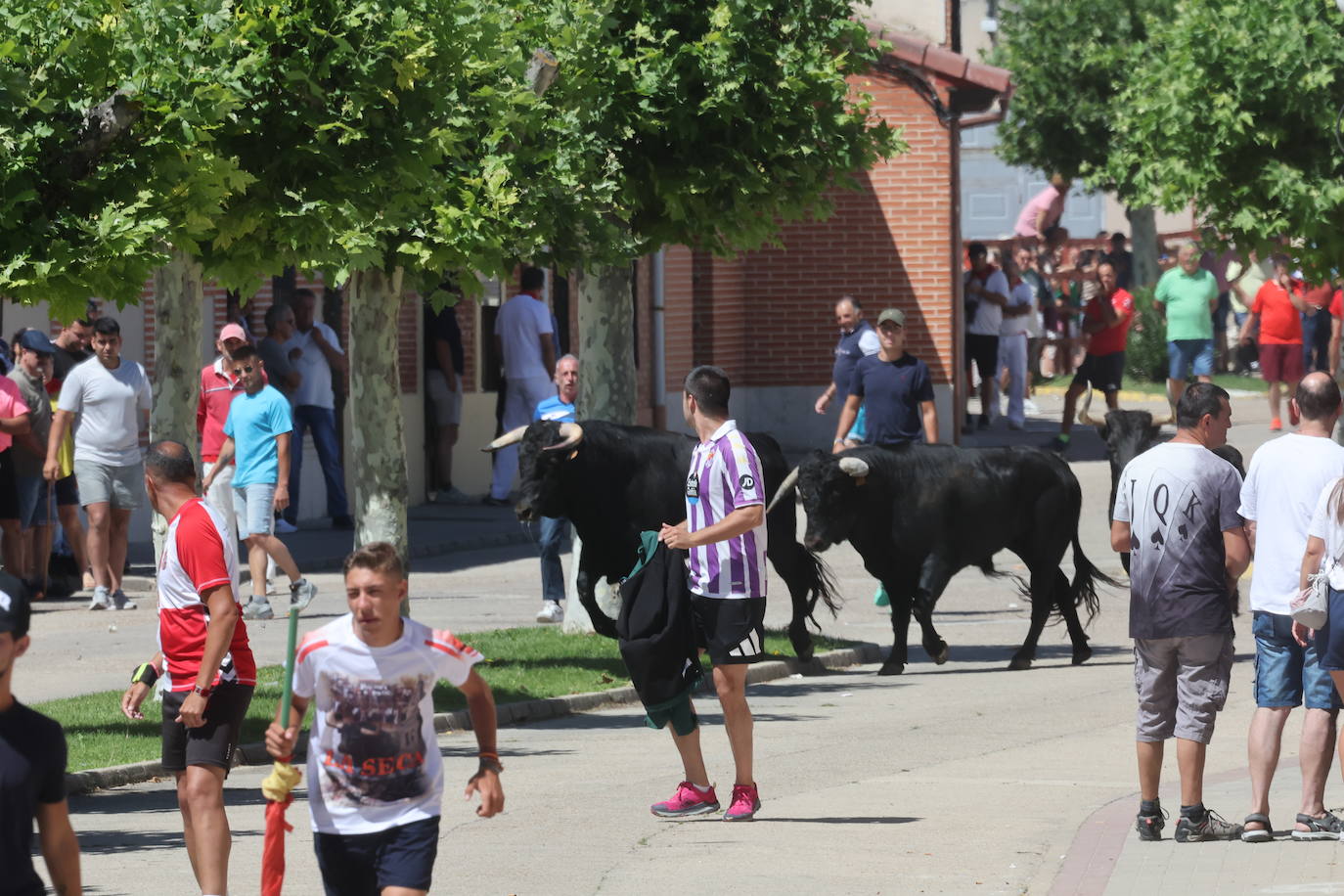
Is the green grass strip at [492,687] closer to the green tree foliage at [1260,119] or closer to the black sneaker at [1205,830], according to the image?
the green tree foliage at [1260,119]

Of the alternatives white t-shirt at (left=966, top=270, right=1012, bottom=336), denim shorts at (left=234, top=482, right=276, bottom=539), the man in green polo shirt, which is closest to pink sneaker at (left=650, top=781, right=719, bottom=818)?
denim shorts at (left=234, top=482, right=276, bottom=539)

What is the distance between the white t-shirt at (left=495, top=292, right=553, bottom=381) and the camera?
24922mm

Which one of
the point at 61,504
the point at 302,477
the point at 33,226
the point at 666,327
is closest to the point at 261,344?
the point at 302,477

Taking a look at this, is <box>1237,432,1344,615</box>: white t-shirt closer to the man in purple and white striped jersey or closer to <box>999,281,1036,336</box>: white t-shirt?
the man in purple and white striped jersey

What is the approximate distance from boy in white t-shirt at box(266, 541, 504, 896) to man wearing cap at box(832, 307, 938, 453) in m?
10.4

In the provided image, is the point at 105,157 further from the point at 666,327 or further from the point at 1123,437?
the point at 666,327

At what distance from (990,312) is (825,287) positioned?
2.33 m

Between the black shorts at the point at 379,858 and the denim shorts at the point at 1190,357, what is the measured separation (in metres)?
22.0

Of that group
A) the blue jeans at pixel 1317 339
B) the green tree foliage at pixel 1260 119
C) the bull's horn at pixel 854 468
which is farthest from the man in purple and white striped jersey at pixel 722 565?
the blue jeans at pixel 1317 339

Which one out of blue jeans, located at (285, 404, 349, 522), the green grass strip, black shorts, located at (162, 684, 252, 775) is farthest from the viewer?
blue jeans, located at (285, 404, 349, 522)

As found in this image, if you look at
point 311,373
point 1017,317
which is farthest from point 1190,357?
point 311,373

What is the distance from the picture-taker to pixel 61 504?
743 inches

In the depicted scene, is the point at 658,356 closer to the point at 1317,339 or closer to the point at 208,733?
the point at 1317,339

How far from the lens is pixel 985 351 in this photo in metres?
32.5
